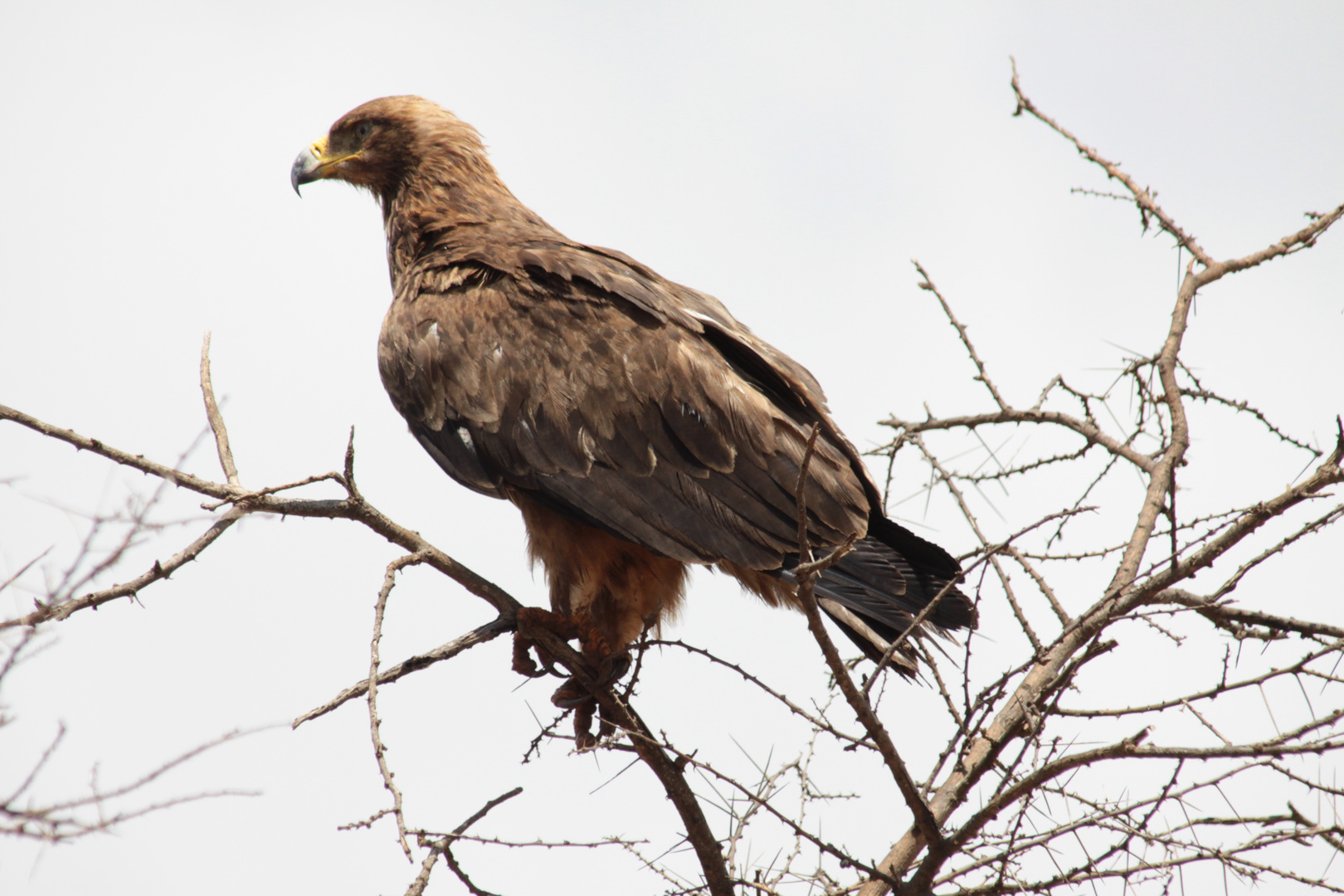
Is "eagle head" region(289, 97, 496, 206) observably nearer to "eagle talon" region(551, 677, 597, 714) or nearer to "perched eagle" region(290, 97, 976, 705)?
"perched eagle" region(290, 97, 976, 705)

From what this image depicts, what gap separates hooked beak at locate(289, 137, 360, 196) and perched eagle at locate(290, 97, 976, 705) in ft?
4.12

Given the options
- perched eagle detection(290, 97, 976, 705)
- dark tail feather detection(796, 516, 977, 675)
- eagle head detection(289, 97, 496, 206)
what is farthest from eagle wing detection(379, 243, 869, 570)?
eagle head detection(289, 97, 496, 206)

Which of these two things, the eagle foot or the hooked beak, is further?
the hooked beak

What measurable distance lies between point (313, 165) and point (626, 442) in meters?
2.46

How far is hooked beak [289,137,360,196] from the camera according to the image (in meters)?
5.38

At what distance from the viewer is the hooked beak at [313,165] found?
5.38 metres

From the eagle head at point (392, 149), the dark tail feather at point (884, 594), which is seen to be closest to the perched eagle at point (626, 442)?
the dark tail feather at point (884, 594)

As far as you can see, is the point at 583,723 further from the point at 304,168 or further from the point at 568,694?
the point at 304,168

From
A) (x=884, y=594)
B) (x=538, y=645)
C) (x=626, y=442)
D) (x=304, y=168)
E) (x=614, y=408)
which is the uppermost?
(x=304, y=168)

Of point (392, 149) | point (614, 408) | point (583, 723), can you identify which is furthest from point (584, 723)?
point (392, 149)

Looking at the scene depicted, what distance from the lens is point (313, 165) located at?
5395 millimetres

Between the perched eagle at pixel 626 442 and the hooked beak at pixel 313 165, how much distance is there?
1.26 metres

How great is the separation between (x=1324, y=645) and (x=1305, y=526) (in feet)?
1.00

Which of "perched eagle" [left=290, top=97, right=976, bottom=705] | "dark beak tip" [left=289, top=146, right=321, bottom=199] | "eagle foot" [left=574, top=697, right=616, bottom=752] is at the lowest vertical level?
"eagle foot" [left=574, top=697, right=616, bottom=752]
